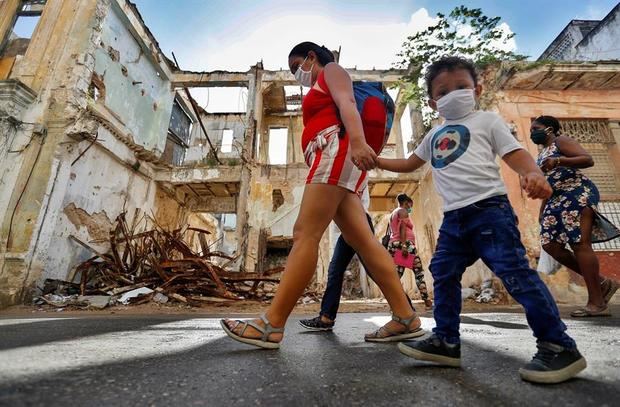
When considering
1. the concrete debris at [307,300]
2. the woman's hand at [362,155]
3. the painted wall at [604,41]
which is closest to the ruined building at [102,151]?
the concrete debris at [307,300]

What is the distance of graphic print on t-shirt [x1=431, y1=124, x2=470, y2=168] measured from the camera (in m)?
1.38

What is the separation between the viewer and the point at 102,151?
777 centimetres

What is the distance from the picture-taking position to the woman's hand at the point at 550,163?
9.22 ft

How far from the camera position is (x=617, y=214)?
19.9 feet

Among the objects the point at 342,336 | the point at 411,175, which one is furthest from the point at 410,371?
the point at 411,175

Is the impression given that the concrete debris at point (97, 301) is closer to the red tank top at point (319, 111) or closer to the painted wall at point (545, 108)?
the red tank top at point (319, 111)

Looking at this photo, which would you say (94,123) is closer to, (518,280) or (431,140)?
(431,140)

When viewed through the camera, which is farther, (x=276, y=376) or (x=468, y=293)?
(x=468, y=293)

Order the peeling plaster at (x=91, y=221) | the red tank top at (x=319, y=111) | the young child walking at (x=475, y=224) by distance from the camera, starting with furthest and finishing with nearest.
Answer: the peeling plaster at (x=91, y=221) < the red tank top at (x=319, y=111) < the young child walking at (x=475, y=224)

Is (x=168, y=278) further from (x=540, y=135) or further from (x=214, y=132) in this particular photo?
(x=214, y=132)

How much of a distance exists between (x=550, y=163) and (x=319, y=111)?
245 cm

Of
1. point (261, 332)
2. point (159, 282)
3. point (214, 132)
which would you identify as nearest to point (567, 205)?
point (261, 332)

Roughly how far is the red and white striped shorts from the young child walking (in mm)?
199

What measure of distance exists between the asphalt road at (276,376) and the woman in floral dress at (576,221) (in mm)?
1508
